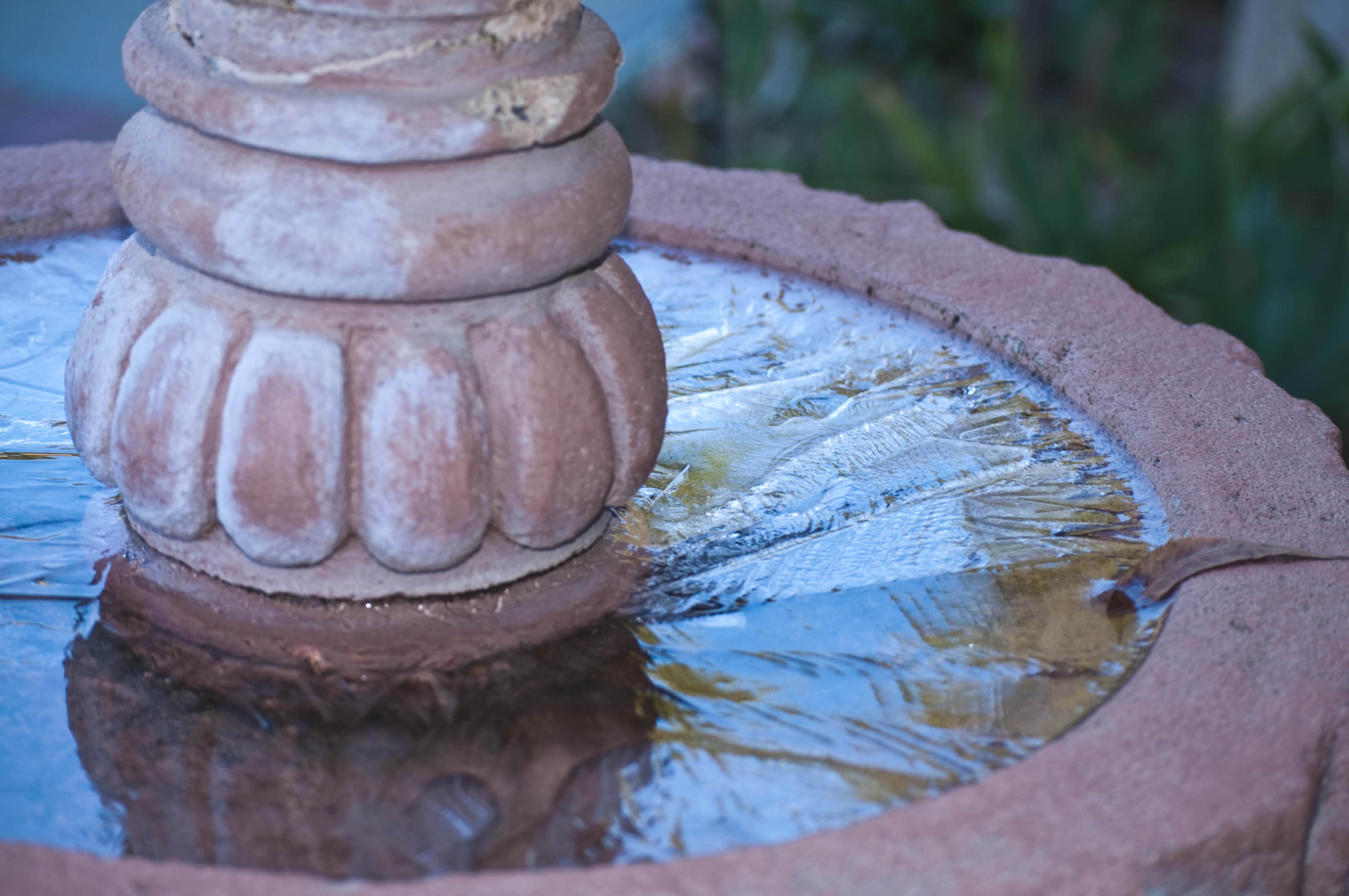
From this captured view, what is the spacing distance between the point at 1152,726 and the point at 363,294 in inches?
29.3

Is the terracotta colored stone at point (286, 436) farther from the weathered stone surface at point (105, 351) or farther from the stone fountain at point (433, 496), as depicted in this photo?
the weathered stone surface at point (105, 351)

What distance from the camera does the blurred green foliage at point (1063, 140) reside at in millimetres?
3246

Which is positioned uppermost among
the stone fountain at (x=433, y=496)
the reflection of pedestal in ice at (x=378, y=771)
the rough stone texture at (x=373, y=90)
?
the rough stone texture at (x=373, y=90)

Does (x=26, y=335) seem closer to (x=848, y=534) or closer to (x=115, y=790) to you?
(x=115, y=790)

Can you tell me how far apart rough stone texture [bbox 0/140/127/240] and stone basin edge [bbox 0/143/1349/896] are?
0.03 metres

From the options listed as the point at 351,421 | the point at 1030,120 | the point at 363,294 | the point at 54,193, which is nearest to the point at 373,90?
the point at 363,294

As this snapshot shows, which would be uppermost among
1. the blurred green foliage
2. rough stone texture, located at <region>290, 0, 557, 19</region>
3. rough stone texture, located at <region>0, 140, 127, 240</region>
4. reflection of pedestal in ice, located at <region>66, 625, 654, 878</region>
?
rough stone texture, located at <region>290, 0, 557, 19</region>

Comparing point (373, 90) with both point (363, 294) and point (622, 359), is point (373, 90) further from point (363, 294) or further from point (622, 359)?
point (622, 359)

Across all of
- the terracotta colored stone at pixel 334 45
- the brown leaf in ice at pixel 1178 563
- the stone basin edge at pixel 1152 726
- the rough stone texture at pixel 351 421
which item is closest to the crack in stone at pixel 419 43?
the terracotta colored stone at pixel 334 45

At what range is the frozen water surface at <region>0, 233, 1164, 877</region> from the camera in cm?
108

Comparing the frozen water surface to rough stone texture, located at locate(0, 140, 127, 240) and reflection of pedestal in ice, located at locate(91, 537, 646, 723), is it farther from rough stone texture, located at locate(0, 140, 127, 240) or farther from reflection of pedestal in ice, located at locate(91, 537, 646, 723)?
Answer: rough stone texture, located at locate(0, 140, 127, 240)

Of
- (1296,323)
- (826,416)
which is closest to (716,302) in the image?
(826,416)

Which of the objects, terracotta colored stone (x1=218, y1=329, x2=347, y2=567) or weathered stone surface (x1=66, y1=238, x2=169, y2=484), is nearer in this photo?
terracotta colored stone (x1=218, y1=329, x2=347, y2=567)

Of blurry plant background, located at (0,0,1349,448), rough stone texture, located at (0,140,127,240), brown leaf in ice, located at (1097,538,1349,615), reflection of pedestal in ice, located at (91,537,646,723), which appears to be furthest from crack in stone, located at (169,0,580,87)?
blurry plant background, located at (0,0,1349,448)
